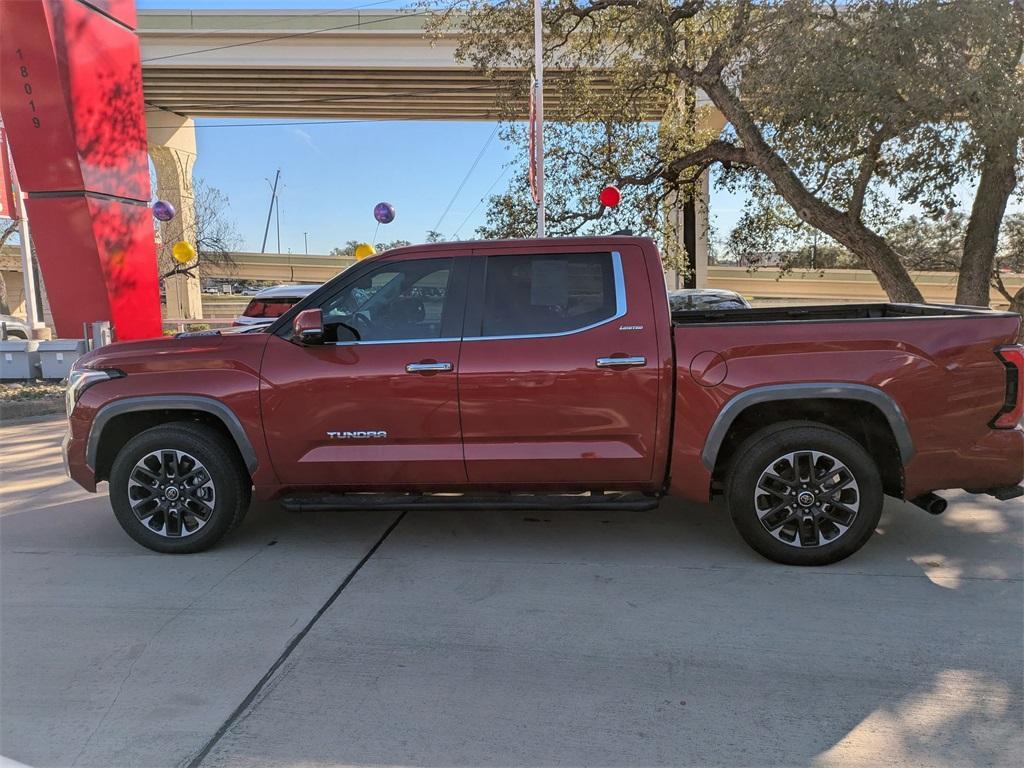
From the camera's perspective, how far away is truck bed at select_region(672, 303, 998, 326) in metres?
4.99

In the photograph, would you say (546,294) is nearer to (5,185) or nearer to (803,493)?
(803,493)

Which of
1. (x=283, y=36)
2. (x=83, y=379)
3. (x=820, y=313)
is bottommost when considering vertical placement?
(x=83, y=379)

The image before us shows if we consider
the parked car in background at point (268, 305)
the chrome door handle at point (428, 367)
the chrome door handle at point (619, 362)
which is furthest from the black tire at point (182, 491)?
the parked car in background at point (268, 305)

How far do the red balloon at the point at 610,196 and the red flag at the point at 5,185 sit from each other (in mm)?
14244

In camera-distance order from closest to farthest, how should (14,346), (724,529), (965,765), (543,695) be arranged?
(965,765), (543,695), (724,529), (14,346)

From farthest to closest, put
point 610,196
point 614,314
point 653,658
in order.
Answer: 1. point 610,196
2. point 614,314
3. point 653,658

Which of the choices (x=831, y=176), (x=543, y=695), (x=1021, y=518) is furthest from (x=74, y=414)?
(x=831, y=176)

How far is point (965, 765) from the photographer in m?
2.65

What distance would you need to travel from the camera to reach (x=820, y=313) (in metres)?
5.36

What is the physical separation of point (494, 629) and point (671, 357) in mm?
1849

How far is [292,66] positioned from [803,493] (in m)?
30.0

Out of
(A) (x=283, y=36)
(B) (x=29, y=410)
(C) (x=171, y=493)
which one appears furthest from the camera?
(A) (x=283, y=36)

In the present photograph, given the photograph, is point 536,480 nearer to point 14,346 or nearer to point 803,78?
point 803,78

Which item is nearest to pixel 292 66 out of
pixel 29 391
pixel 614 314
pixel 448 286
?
pixel 29 391
